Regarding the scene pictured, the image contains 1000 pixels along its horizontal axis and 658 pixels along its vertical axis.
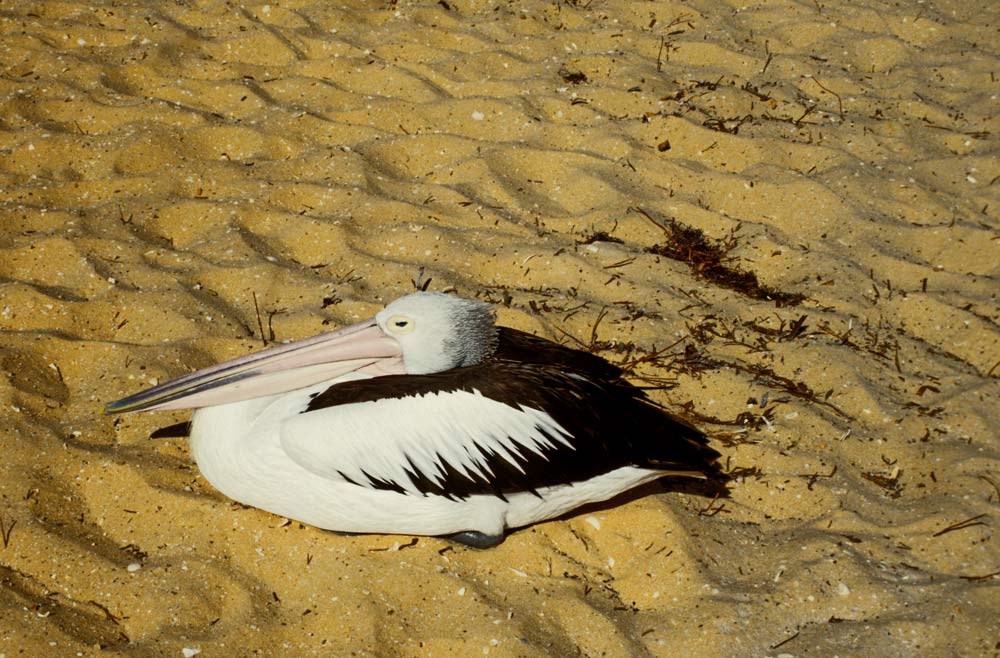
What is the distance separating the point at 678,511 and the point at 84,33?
4.15 meters

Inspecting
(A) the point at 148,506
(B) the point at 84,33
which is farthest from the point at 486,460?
(B) the point at 84,33

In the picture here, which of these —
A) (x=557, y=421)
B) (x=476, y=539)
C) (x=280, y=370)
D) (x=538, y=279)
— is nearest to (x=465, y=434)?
(x=557, y=421)

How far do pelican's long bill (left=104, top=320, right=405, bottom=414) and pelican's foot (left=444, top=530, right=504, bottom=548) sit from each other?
583mm

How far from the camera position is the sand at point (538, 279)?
104 inches

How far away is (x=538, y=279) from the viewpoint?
383 cm

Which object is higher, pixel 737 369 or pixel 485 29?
pixel 485 29

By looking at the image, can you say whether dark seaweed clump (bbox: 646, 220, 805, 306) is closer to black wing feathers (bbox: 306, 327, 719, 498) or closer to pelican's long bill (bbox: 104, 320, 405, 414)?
black wing feathers (bbox: 306, 327, 719, 498)

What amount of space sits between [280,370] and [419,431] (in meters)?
0.51

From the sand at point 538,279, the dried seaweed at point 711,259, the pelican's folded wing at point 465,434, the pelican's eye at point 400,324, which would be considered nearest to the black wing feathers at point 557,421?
the pelican's folded wing at point 465,434

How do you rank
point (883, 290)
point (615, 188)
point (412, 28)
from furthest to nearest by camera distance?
point (412, 28), point (615, 188), point (883, 290)

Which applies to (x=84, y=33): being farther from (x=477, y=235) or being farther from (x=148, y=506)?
(x=148, y=506)

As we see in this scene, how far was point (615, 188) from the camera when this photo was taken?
4.24m

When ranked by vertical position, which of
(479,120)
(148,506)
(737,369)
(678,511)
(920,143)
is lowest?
(148,506)

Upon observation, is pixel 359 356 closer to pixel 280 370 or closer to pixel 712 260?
pixel 280 370
